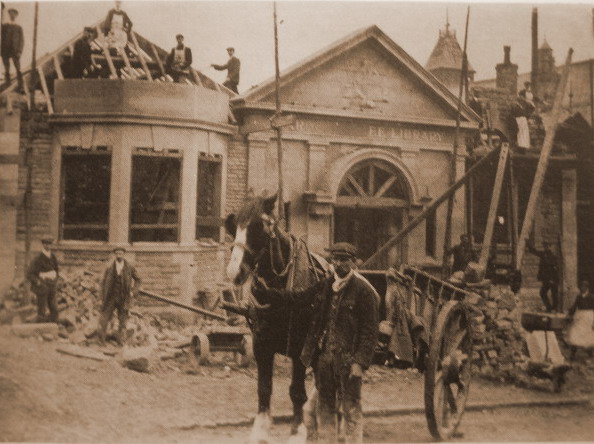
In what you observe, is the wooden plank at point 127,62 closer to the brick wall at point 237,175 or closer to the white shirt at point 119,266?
the brick wall at point 237,175

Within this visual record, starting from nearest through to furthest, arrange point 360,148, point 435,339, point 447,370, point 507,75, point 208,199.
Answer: point 435,339 < point 447,370 < point 507,75 < point 360,148 < point 208,199

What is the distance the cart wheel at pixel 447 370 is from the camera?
17.2 ft

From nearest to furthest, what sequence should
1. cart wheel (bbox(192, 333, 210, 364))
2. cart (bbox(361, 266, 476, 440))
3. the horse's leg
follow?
the horse's leg
cart (bbox(361, 266, 476, 440))
cart wheel (bbox(192, 333, 210, 364))

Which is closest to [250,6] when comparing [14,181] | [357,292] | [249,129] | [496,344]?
[249,129]

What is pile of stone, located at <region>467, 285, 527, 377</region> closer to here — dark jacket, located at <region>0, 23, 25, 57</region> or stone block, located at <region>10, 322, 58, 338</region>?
stone block, located at <region>10, 322, 58, 338</region>

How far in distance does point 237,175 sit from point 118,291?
7.60ft

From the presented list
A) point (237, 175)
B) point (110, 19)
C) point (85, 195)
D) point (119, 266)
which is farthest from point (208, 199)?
point (110, 19)

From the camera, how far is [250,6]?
261 inches

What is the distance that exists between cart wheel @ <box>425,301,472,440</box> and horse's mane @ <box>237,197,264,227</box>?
190 cm

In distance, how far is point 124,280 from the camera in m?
7.53

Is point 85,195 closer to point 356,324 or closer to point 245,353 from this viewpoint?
point 245,353

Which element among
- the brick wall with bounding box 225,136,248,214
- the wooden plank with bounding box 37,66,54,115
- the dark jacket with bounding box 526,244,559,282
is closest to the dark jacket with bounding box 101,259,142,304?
the brick wall with bounding box 225,136,248,214

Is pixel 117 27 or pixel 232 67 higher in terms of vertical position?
pixel 117 27

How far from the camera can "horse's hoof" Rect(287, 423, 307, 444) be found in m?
5.22
